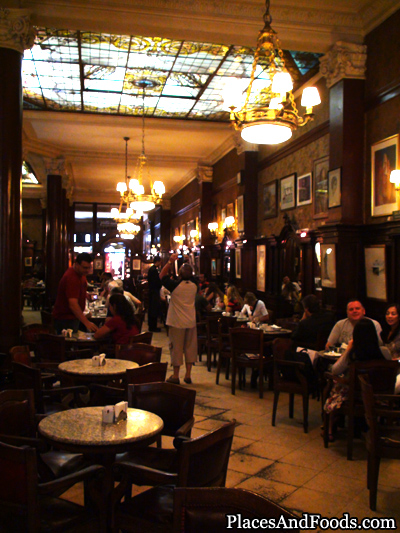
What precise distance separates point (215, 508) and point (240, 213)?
10.7 meters

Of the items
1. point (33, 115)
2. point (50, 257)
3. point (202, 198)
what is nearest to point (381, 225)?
point (33, 115)

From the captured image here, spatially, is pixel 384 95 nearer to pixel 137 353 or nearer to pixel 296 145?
pixel 296 145

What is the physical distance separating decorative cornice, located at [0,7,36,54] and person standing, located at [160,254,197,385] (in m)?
3.38

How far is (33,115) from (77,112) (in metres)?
1.15

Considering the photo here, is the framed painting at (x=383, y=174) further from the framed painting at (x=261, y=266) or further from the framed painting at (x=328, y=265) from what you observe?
the framed painting at (x=261, y=266)

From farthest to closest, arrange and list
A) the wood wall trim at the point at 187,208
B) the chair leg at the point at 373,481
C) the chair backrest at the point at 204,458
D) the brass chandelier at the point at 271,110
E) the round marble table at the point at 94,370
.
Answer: the wood wall trim at the point at 187,208, the brass chandelier at the point at 271,110, the round marble table at the point at 94,370, the chair leg at the point at 373,481, the chair backrest at the point at 204,458

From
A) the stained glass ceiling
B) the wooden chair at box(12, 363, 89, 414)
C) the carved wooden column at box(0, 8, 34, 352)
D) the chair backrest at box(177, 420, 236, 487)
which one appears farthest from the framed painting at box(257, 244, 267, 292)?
the chair backrest at box(177, 420, 236, 487)

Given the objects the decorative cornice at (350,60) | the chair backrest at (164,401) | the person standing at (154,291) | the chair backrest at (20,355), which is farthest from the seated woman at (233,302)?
the chair backrest at (164,401)

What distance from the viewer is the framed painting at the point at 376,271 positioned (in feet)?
21.1

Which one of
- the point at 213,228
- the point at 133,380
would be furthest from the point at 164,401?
the point at 213,228

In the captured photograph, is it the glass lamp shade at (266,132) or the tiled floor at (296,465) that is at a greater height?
the glass lamp shade at (266,132)

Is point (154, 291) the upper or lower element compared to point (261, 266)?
lower

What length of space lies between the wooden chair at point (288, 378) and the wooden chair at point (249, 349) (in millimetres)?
953

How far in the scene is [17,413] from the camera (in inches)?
110
